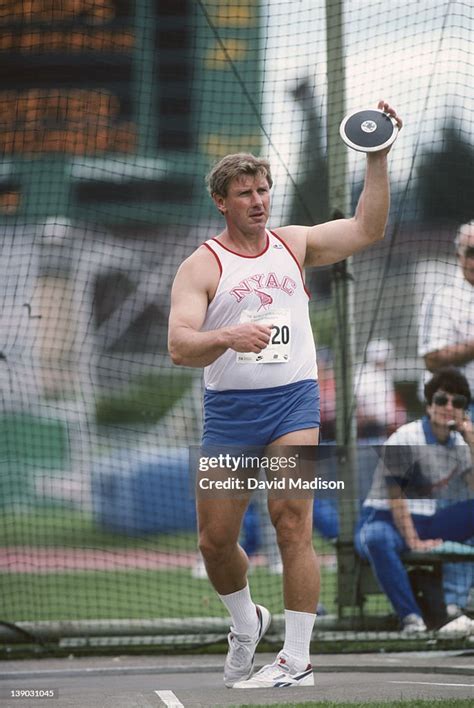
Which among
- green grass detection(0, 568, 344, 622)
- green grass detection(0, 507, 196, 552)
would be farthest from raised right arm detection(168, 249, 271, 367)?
green grass detection(0, 507, 196, 552)

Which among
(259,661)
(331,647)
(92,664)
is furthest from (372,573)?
(92,664)

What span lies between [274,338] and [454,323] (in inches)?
111

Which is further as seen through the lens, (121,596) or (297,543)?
(121,596)

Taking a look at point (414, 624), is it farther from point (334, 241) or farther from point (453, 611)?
point (334, 241)

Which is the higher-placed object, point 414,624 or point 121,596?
point 121,596

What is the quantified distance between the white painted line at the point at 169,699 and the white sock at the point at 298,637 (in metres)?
0.52

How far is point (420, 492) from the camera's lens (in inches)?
305

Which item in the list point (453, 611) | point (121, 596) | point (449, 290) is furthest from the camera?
point (121, 596)

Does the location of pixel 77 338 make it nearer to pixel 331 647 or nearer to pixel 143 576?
pixel 143 576

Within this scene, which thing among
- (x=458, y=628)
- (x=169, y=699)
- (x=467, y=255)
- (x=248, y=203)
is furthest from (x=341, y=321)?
(x=169, y=699)

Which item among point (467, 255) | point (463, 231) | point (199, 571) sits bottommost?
point (199, 571)

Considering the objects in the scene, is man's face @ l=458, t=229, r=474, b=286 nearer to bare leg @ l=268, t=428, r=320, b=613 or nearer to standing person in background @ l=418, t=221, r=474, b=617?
standing person in background @ l=418, t=221, r=474, b=617

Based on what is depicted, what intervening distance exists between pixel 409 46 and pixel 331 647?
387 cm

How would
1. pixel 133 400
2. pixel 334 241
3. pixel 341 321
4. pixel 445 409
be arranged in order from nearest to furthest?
A: pixel 334 241 → pixel 445 409 → pixel 341 321 → pixel 133 400
